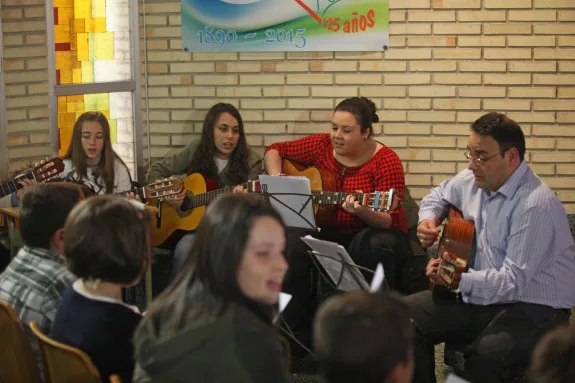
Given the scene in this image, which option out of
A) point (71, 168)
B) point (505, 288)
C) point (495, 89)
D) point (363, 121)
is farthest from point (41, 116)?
point (505, 288)

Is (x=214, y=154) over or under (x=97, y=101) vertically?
under

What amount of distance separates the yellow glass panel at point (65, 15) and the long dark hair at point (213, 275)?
3817 millimetres

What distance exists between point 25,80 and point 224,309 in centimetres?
383

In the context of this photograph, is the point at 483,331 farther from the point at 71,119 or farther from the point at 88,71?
the point at 88,71

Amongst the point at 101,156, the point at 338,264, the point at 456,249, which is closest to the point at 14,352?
the point at 338,264

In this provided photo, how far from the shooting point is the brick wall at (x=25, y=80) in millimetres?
5816

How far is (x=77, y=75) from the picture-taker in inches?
243

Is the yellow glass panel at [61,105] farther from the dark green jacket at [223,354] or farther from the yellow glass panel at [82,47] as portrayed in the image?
the dark green jacket at [223,354]

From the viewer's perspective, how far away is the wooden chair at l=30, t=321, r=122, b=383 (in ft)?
8.77

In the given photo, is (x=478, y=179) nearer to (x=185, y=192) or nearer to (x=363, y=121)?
(x=363, y=121)

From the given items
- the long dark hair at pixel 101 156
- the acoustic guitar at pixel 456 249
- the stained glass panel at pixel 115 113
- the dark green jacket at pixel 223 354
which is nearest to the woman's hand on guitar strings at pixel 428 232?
the acoustic guitar at pixel 456 249

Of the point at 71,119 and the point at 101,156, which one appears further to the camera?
the point at 71,119

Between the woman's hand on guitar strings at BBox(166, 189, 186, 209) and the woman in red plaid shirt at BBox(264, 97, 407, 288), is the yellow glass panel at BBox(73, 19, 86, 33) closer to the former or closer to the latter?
the woman's hand on guitar strings at BBox(166, 189, 186, 209)

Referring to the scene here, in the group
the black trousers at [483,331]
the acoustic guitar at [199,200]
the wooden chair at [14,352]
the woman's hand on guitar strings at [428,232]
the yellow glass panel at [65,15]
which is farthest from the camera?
the yellow glass panel at [65,15]
